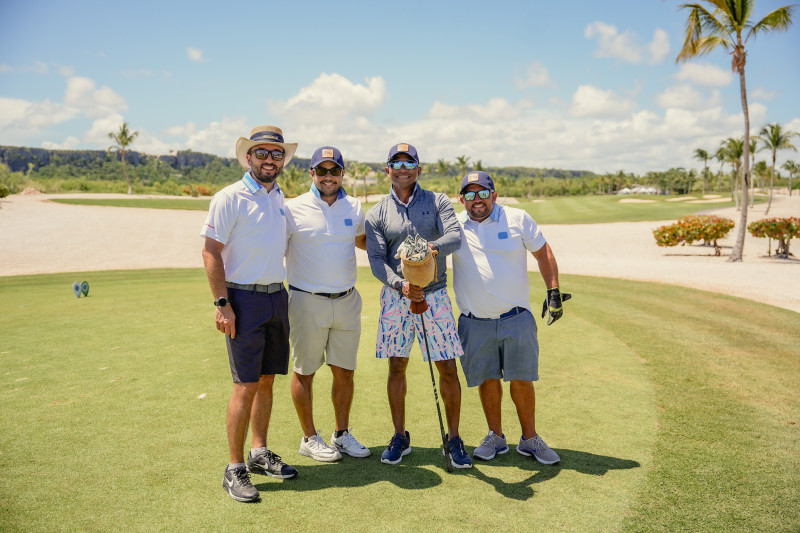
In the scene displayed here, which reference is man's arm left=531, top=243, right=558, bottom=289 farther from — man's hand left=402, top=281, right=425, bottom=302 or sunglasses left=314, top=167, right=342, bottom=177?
sunglasses left=314, top=167, right=342, bottom=177

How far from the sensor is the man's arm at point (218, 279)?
13.6 ft

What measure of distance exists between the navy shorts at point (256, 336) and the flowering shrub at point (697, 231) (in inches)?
974

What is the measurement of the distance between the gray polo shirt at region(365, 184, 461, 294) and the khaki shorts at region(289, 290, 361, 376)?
19.1 inches

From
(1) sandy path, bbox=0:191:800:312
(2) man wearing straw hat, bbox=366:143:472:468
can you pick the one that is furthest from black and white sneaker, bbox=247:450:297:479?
(1) sandy path, bbox=0:191:800:312

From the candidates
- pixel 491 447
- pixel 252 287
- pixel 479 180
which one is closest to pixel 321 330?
pixel 252 287

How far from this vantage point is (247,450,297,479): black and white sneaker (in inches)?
169

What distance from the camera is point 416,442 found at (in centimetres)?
494

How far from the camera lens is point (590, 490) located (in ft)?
13.2

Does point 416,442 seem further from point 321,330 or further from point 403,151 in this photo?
point 403,151

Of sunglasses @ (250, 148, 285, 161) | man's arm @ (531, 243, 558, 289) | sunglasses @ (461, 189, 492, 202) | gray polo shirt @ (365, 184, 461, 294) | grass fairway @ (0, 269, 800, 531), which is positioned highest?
sunglasses @ (250, 148, 285, 161)

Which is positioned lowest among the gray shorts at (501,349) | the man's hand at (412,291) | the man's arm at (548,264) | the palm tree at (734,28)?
the gray shorts at (501,349)

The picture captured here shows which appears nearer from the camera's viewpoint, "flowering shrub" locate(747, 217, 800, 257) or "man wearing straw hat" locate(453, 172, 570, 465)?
"man wearing straw hat" locate(453, 172, 570, 465)

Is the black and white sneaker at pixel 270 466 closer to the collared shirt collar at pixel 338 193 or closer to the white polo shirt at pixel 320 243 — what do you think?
the white polo shirt at pixel 320 243

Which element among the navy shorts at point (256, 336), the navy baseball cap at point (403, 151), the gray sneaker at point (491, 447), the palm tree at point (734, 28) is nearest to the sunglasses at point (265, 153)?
the navy baseball cap at point (403, 151)
